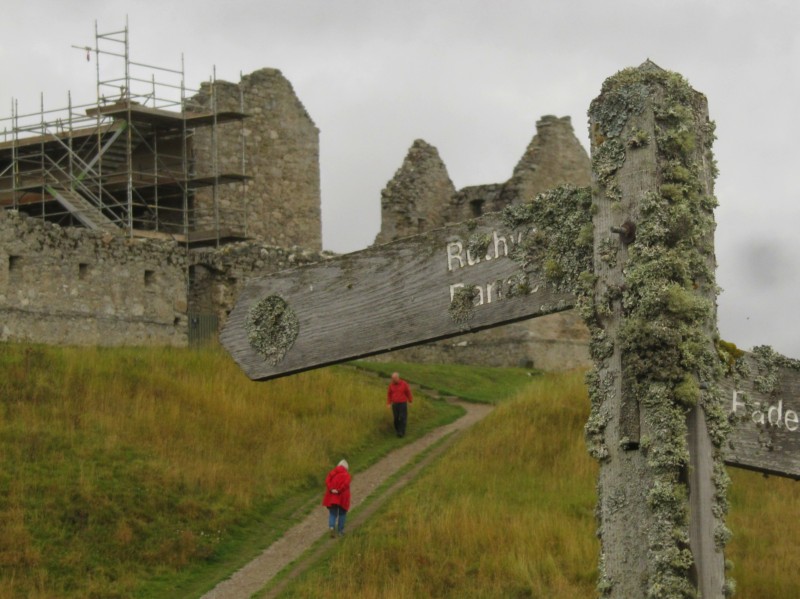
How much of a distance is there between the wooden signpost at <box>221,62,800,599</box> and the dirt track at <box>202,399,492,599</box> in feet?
34.5

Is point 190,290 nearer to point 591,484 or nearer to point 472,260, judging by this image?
point 591,484

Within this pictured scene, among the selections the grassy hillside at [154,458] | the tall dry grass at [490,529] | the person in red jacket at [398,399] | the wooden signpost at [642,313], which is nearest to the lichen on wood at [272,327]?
the wooden signpost at [642,313]

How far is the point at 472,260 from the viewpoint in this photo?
385cm

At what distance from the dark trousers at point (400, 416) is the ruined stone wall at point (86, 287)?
6.93 m

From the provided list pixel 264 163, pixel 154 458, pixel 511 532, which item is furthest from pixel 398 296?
pixel 264 163

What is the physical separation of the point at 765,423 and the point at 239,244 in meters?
26.0

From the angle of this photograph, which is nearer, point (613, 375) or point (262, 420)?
point (613, 375)

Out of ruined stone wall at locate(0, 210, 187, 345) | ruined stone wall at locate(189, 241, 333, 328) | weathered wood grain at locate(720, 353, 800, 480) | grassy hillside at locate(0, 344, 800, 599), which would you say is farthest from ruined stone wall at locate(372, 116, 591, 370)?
weathered wood grain at locate(720, 353, 800, 480)

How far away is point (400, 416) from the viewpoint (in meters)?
21.4

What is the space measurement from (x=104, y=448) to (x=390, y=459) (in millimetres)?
4290

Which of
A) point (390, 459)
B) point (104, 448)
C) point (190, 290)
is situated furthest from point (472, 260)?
point (190, 290)

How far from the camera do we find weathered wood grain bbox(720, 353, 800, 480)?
12.8 ft

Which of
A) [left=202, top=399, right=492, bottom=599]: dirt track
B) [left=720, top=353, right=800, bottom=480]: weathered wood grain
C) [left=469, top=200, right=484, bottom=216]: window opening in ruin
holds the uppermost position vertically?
[left=469, top=200, right=484, bottom=216]: window opening in ruin

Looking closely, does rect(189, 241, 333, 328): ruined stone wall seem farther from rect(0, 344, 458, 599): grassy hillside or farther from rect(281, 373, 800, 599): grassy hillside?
rect(281, 373, 800, 599): grassy hillside
